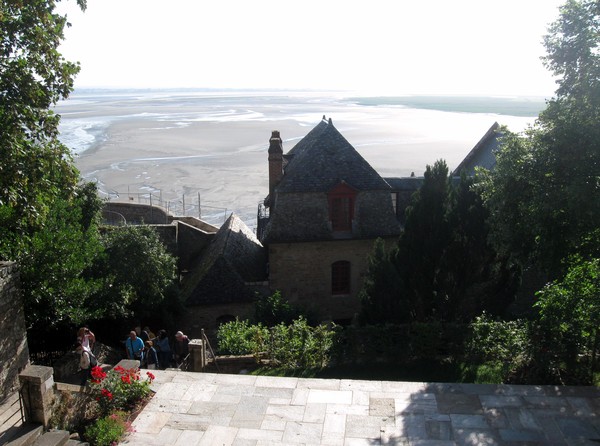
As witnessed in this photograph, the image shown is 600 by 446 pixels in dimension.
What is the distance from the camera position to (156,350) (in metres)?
17.0

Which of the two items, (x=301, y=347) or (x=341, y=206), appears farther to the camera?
(x=341, y=206)

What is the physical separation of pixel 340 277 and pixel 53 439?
15984mm

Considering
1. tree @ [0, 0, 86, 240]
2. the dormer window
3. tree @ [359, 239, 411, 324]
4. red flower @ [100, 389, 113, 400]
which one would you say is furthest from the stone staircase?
the dormer window

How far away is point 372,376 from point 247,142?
204 feet

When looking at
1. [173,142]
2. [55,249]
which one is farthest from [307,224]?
[173,142]

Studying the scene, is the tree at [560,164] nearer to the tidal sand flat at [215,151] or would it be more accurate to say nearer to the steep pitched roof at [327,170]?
the steep pitched roof at [327,170]

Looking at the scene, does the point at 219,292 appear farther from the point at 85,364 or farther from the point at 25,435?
the point at 25,435

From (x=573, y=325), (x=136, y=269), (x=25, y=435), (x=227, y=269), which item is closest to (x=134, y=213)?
(x=227, y=269)

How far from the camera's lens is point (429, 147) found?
69.4m

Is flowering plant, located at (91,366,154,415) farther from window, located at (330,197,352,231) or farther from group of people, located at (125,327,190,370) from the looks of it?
window, located at (330,197,352,231)

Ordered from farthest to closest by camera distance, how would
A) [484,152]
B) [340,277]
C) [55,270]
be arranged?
[484,152] → [340,277] → [55,270]

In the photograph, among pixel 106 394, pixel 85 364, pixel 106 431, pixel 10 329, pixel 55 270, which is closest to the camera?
pixel 106 431

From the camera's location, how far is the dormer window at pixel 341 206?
23.5 m

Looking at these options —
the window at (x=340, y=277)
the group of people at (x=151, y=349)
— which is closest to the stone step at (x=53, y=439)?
the group of people at (x=151, y=349)
